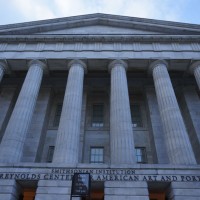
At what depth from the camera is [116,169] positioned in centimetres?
1761

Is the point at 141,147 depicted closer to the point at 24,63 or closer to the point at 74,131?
the point at 74,131

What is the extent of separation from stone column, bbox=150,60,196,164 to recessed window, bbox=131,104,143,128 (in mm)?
5800

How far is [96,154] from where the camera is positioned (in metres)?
25.2

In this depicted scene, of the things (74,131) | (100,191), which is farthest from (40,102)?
(100,191)

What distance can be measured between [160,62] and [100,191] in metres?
15.1

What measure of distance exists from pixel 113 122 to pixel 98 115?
854cm

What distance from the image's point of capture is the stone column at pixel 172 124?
18.6 m

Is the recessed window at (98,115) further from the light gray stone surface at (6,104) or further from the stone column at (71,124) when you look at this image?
the light gray stone surface at (6,104)

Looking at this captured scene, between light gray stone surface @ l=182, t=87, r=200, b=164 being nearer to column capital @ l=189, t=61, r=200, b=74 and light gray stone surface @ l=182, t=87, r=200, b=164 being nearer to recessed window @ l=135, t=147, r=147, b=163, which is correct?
column capital @ l=189, t=61, r=200, b=74

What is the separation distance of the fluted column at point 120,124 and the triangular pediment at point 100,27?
714 cm

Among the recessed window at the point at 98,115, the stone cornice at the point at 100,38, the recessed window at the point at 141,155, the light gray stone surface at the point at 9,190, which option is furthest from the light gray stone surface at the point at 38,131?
the recessed window at the point at 141,155

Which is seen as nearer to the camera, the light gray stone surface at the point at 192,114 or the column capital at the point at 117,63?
the light gray stone surface at the point at 192,114

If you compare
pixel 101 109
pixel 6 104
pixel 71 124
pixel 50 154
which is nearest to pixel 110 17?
pixel 101 109

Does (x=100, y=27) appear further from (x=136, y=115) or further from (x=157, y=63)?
(x=136, y=115)
